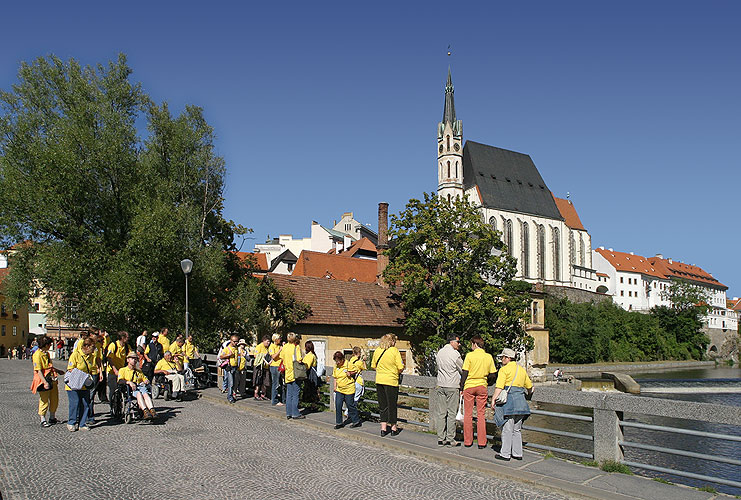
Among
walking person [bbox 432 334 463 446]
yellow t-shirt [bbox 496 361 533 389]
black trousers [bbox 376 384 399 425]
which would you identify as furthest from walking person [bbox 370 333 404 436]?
yellow t-shirt [bbox 496 361 533 389]

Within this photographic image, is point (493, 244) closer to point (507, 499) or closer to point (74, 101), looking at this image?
point (74, 101)

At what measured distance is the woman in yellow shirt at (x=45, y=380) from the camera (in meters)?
11.9

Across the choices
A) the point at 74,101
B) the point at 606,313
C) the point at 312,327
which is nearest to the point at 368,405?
the point at 312,327

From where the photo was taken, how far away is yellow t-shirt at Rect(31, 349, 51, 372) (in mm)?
11789

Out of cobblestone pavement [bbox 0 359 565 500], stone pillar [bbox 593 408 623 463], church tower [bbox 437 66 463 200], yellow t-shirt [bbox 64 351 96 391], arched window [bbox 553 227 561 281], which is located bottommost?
cobblestone pavement [bbox 0 359 565 500]

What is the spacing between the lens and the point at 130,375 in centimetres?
1259

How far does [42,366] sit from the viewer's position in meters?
11.9

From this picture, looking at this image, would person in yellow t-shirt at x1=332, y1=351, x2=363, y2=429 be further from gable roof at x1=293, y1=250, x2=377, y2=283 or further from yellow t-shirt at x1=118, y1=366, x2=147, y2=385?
gable roof at x1=293, y1=250, x2=377, y2=283

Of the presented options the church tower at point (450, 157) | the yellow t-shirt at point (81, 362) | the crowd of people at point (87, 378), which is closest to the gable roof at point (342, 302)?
the crowd of people at point (87, 378)

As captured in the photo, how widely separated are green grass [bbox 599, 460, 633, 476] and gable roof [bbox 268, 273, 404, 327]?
20.3 metres

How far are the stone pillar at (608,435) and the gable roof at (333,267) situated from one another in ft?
176

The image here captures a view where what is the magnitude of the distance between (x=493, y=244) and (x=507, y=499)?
30.0 metres

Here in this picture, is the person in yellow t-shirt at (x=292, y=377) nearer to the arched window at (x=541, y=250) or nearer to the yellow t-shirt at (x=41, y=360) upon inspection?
the yellow t-shirt at (x=41, y=360)

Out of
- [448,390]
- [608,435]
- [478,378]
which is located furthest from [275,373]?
[608,435]
